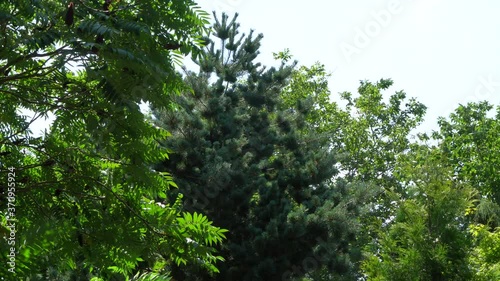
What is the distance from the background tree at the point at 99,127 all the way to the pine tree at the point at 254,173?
1117 centimetres

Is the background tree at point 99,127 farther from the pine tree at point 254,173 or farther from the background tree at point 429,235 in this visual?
the pine tree at point 254,173

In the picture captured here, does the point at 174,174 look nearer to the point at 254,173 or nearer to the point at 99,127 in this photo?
the point at 254,173

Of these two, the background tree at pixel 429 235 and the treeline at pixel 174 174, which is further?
the background tree at pixel 429 235

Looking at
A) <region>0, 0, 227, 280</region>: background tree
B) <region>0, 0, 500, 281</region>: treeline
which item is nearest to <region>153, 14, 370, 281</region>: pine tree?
<region>0, 0, 500, 281</region>: treeline

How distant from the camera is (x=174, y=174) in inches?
723

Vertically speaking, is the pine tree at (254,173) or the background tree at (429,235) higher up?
the pine tree at (254,173)

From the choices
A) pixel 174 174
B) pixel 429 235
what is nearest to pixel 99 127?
pixel 429 235

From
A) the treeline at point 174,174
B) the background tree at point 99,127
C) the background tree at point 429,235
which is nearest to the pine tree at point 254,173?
the treeline at point 174,174

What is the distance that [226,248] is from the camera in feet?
57.9

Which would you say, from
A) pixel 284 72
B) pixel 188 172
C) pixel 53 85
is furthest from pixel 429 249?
pixel 284 72

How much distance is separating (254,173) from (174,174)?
234 centimetres

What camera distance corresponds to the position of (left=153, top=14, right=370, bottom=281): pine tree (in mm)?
17766

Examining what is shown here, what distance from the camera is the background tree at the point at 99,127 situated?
14.9 feet

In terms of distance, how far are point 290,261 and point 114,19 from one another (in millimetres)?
14359
